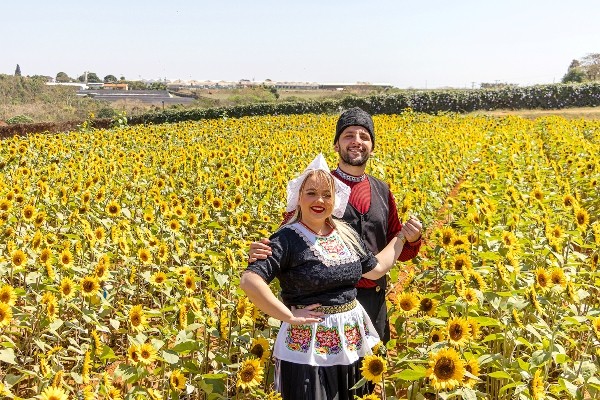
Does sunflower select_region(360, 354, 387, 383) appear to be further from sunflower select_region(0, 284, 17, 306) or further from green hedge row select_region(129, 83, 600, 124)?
green hedge row select_region(129, 83, 600, 124)

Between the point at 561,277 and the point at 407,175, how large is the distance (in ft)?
16.9

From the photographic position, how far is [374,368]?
6.84 ft

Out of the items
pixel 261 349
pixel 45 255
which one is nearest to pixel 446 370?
pixel 261 349

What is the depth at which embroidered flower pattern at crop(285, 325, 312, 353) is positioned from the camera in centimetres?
231

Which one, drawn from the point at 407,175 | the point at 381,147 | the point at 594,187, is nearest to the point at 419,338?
the point at 594,187

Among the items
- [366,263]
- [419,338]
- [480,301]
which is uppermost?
[366,263]

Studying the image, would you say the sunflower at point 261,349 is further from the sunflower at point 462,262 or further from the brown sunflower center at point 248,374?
the sunflower at point 462,262

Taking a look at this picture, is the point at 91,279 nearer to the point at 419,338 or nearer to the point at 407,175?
the point at 419,338

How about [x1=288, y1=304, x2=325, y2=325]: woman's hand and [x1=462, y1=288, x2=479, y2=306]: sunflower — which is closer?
[x1=288, y1=304, x2=325, y2=325]: woman's hand

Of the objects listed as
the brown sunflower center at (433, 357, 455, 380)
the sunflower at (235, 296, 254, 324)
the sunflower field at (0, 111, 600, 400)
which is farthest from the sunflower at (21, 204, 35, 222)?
the brown sunflower center at (433, 357, 455, 380)

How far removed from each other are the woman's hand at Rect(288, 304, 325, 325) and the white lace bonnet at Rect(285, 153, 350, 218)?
1.36 feet

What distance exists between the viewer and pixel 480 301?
2.77 m

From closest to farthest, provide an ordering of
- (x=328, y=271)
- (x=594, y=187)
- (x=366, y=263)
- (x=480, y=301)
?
(x=328, y=271), (x=366, y=263), (x=480, y=301), (x=594, y=187)

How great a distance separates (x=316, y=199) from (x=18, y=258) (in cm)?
208
